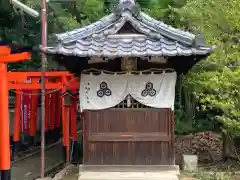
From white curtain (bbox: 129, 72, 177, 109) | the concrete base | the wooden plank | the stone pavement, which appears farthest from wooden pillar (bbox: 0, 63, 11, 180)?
the stone pavement

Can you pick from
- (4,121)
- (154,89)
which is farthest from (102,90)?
(4,121)

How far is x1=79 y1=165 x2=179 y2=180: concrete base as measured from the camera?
34.9 ft

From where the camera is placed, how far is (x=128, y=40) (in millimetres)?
10633

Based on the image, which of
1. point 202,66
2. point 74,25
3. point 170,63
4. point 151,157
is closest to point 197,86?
point 202,66

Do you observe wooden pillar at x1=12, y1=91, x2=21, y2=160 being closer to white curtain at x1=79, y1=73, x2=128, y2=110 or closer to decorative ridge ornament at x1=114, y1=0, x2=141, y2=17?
white curtain at x1=79, y1=73, x2=128, y2=110

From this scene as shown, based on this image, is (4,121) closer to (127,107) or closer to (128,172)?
(127,107)

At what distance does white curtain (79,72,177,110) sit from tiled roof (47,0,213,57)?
1.02m

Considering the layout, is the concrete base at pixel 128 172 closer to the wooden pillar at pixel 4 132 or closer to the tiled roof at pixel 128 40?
the wooden pillar at pixel 4 132

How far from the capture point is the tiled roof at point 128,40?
10047 millimetres

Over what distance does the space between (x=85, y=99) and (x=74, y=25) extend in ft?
18.5

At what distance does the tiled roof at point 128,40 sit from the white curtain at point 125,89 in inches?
40.0

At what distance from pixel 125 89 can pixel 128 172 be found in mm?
2186

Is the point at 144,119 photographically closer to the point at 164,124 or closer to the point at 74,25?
the point at 164,124

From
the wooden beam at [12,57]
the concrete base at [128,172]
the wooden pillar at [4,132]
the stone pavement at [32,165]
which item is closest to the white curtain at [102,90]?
the concrete base at [128,172]
